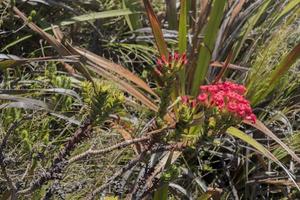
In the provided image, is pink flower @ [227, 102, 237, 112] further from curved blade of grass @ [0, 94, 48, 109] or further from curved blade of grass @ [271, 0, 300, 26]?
curved blade of grass @ [271, 0, 300, 26]

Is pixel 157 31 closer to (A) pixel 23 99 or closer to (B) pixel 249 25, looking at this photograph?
(B) pixel 249 25

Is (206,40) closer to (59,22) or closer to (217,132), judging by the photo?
(59,22)

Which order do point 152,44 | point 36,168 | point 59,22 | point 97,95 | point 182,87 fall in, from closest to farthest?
1. point 97,95
2. point 36,168
3. point 182,87
4. point 59,22
5. point 152,44

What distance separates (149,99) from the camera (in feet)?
7.47

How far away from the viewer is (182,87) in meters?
2.29

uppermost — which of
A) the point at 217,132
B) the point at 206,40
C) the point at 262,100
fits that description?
the point at 217,132

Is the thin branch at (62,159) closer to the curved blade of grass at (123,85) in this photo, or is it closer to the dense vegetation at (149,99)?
the dense vegetation at (149,99)

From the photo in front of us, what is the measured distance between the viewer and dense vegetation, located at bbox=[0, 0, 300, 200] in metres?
1.53

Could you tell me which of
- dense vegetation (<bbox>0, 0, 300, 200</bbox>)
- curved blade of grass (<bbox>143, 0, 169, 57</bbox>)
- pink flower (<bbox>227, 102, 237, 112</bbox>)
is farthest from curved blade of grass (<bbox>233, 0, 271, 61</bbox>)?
pink flower (<bbox>227, 102, 237, 112</bbox>)

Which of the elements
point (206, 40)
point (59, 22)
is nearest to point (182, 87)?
point (206, 40)

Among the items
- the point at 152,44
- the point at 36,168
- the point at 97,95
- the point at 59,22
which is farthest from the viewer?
the point at 152,44

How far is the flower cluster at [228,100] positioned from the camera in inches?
52.5

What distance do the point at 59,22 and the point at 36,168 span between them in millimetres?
894

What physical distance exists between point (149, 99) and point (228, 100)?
0.91m
